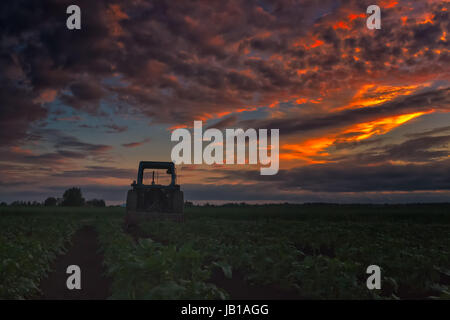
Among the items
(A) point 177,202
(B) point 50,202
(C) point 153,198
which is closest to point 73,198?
(B) point 50,202

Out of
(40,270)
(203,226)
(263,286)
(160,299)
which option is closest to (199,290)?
(160,299)

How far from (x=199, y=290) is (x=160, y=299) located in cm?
68

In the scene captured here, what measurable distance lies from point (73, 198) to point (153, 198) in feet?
278

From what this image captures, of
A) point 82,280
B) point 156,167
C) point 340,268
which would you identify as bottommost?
point 82,280

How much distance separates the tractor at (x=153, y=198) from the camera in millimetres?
19953

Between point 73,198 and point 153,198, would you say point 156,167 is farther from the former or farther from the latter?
point 73,198

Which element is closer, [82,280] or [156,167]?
[82,280]

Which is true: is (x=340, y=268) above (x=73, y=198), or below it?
above

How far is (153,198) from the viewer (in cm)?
2147

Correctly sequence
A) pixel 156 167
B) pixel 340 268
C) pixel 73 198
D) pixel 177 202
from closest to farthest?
pixel 340 268 < pixel 177 202 < pixel 156 167 < pixel 73 198

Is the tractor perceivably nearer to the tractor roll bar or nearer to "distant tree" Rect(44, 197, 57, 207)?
the tractor roll bar

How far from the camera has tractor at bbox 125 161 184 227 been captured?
786 inches

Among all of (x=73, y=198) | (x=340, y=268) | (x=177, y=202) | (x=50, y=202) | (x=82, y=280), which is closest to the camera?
(x=340, y=268)

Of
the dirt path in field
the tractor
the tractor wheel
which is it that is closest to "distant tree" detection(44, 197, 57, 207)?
the tractor
